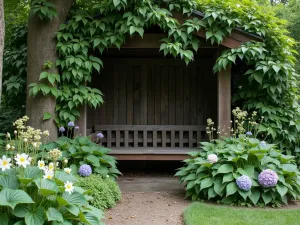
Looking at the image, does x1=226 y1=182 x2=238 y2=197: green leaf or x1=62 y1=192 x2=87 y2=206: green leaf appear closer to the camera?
x1=62 y1=192 x2=87 y2=206: green leaf

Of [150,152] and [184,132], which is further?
[184,132]

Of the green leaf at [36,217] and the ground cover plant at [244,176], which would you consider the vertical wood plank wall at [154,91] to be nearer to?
the ground cover plant at [244,176]

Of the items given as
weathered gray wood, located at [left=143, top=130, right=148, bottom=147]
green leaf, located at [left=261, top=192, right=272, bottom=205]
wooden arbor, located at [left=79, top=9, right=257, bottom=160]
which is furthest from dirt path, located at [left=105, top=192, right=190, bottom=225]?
wooden arbor, located at [left=79, top=9, right=257, bottom=160]

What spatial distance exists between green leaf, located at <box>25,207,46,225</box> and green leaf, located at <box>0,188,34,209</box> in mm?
133

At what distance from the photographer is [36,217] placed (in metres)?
2.61

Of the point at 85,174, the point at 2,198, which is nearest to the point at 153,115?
the point at 85,174

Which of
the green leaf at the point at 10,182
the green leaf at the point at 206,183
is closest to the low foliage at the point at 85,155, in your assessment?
the green leaf at the point at 206,183

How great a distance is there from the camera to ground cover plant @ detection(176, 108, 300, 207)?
4.27m

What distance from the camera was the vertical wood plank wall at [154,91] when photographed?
7.43 metres

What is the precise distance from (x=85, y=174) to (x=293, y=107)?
142 inches

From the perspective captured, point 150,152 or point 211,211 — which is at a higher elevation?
point 150,152

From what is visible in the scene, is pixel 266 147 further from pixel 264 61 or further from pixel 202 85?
pixel 202 85

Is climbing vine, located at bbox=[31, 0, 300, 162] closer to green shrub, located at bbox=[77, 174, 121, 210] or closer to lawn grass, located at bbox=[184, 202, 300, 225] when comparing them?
green shrub, located at bbox=[77, 174, 121, 210]

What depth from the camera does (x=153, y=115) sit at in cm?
748
